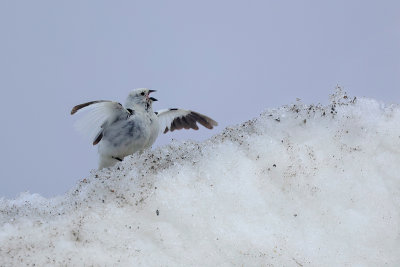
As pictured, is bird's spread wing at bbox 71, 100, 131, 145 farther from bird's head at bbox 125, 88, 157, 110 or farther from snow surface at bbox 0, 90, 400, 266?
snow surface at bbox 0, 90, 400, 266

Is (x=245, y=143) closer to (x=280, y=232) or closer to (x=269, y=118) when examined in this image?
(x=269, y=118)

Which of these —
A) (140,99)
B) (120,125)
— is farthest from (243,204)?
(140,99)

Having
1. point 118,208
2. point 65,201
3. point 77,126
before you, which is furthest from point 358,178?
point 77,126

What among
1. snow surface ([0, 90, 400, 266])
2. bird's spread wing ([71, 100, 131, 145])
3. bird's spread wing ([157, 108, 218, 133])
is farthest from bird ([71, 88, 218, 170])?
snow surface ([0, 90, 400, 266])

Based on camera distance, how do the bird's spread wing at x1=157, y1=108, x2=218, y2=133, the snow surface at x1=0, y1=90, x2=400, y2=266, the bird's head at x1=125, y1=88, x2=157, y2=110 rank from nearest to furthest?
1. the snow surface at x1=0, y1=90, x2=400, y2=266
2. the bird's head at x1=125, y1=88, x2=157, y2=110
3. the bird's spread wing at x1=157, y1=108, x2=218, y2=133

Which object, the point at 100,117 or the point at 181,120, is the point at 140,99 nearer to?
the point at 100,117

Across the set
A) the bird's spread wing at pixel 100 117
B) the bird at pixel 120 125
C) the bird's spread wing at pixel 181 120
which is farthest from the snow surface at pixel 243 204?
the bird's spread wing at pixel 181 120
